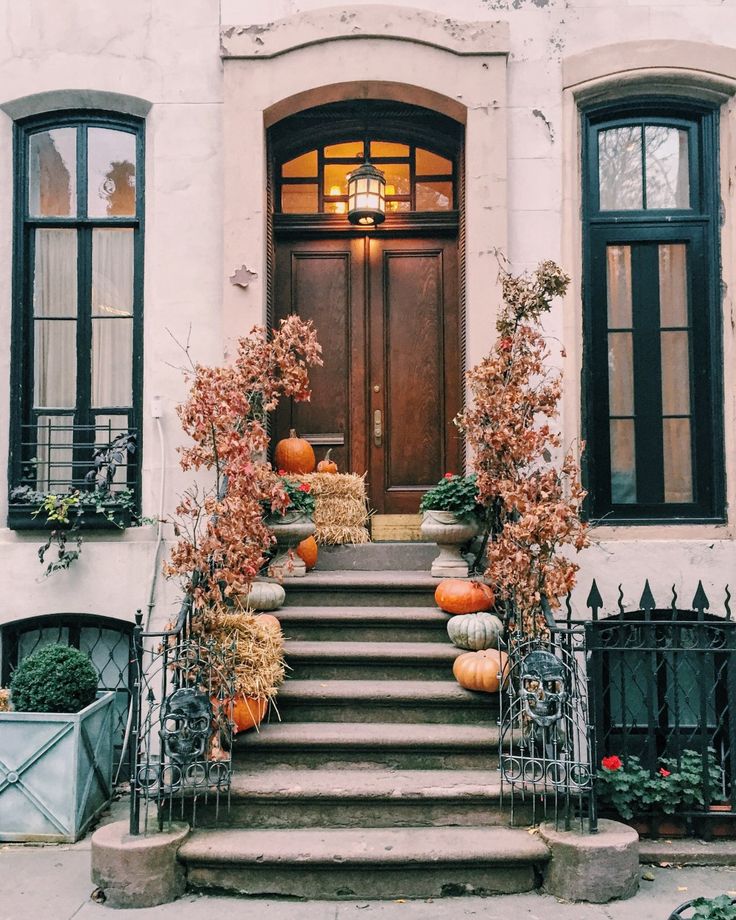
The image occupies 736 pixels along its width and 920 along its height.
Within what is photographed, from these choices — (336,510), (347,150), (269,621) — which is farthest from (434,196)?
(269,621)

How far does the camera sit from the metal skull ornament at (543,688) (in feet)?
16.8

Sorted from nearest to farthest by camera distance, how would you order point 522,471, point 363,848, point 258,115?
point 363,848, point 522,471, point 258,115

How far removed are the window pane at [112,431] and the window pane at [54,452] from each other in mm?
241

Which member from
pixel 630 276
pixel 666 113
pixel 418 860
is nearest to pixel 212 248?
pixel 630 276

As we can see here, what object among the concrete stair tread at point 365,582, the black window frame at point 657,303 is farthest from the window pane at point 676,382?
the concrete stair tread at point 365,582

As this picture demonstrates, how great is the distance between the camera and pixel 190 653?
5.40m

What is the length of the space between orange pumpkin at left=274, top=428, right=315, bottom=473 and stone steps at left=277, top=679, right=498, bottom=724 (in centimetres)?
246

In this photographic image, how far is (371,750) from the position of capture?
553cm

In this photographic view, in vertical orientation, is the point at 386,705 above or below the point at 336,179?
below

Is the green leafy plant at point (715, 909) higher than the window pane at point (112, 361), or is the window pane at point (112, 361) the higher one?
the window pane at point (112, 361)

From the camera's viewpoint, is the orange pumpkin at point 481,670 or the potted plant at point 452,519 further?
the potted plant at point 452,519

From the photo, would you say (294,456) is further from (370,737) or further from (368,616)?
(370,737)

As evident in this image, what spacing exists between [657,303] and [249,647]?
15.4ft

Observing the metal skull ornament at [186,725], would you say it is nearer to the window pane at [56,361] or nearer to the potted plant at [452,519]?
the potted plant at [452,519]
